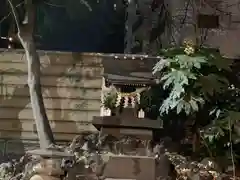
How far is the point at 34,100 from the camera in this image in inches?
284

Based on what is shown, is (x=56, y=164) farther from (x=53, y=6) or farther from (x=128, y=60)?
(x=53, y=6)

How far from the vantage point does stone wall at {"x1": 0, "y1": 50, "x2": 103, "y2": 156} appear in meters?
8.31

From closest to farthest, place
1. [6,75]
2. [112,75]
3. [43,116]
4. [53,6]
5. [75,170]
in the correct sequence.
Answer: [75,170] → [112,75] → [43,116] → [6,75] → [53,6]

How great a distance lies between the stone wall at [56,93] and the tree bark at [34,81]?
99 centimetres

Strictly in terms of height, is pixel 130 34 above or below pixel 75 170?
above

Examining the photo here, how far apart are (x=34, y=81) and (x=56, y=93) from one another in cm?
115

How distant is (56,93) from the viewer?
8367 mm

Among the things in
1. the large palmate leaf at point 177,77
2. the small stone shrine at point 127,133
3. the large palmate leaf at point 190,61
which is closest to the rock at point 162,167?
the small stone shrine at point 127,133

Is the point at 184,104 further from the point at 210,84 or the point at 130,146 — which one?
the point at 130,146

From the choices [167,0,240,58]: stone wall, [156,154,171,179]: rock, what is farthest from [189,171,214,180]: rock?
[167,0,240,58]: stone wall

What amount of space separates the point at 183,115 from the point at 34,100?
2.27m

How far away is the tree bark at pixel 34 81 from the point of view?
7.13 meters

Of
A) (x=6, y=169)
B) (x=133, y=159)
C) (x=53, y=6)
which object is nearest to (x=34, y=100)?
(x=6, y=169)

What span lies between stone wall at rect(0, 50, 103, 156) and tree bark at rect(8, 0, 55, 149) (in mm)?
991
